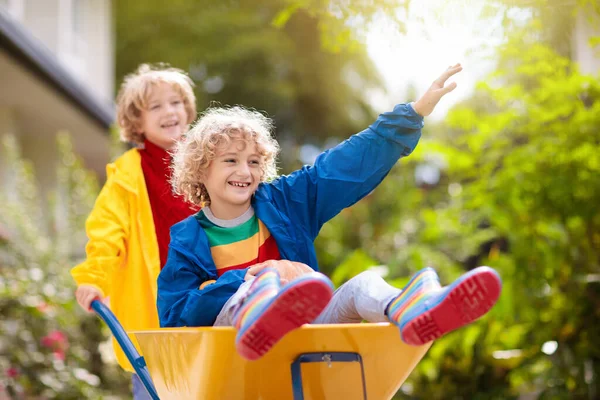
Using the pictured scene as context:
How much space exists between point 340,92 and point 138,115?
49.1ft

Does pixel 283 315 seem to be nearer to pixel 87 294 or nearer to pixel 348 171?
pixel 348 171

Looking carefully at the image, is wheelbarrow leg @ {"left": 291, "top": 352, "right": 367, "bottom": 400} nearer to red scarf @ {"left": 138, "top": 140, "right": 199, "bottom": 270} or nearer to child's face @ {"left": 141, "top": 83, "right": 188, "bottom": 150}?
red scarf @ {"left": 138, "top": 140, "right": 199, "bottom": 270}

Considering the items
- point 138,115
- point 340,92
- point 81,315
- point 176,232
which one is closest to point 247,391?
point 176,232

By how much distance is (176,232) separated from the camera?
7.95ft

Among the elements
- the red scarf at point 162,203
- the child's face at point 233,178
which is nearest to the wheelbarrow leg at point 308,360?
the child's face at point 233,178

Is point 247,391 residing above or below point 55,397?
below

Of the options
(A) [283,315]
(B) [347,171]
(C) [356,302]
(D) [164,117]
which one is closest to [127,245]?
(D) [164,117]

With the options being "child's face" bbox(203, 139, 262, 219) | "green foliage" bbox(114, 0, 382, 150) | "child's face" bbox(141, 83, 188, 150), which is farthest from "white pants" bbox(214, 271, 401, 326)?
"green foliage" bbox(114, 0, 382, 150)

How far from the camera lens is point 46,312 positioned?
18.5ft

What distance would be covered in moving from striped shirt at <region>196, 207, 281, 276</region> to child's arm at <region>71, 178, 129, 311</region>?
67 centimetres

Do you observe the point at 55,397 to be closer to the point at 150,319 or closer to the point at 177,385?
the point at 150,319

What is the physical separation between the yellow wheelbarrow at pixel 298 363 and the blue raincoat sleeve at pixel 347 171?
25.5 inches

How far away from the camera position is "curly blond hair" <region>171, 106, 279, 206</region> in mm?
2447

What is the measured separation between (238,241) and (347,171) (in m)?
0.42
